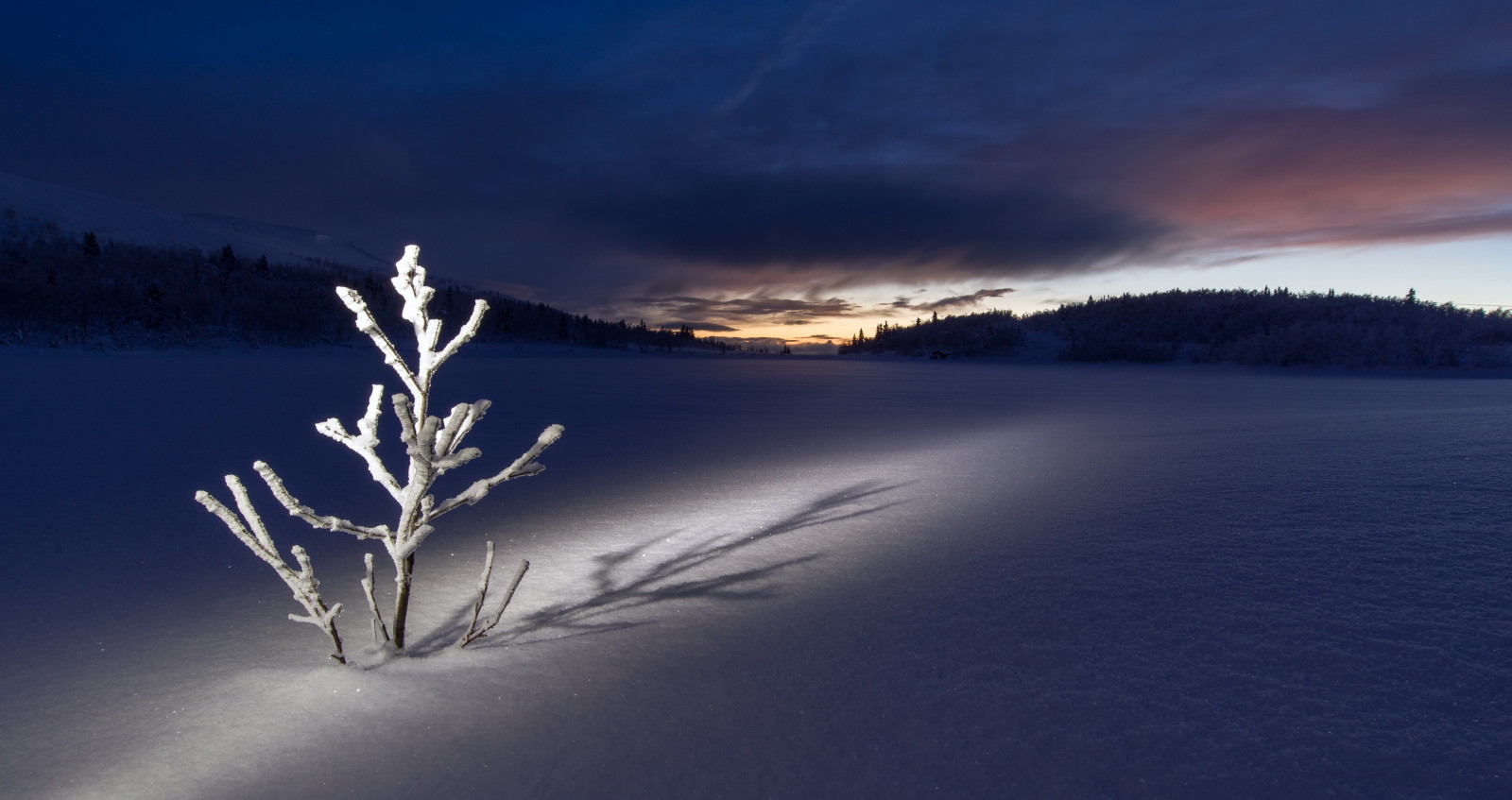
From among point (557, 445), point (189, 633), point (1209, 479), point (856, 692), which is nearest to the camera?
point (856, 692)

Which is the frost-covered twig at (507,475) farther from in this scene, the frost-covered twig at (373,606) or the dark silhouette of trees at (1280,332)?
the dark silhouette of trees at (1280,332)

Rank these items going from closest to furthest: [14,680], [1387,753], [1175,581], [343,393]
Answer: [1387,753], [14,680], [1175,581], [343,393]

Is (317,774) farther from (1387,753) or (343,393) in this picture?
(343,393)

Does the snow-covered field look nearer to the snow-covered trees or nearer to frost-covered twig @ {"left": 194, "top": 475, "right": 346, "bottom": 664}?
frost-covered twig @ {"left": 194, "top": 475, "right": 346, "bottom": 664}

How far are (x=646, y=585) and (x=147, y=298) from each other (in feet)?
172

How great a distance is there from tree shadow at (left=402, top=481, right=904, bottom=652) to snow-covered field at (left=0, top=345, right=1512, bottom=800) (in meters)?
0.02

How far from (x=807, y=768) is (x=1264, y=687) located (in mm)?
1401

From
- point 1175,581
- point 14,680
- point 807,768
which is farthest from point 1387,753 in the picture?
point 14,680

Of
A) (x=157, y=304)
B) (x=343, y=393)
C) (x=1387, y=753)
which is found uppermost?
(x=157, y=304)

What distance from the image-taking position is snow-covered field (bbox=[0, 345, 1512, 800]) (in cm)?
169

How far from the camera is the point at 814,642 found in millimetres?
2451

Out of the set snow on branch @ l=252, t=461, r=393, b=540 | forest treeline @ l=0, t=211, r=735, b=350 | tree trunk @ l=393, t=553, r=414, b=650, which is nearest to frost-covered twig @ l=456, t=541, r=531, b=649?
tree trunk @ l=393, t=553, r=414, b=650

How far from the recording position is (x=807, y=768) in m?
1.69

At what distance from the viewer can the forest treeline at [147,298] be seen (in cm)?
3164
